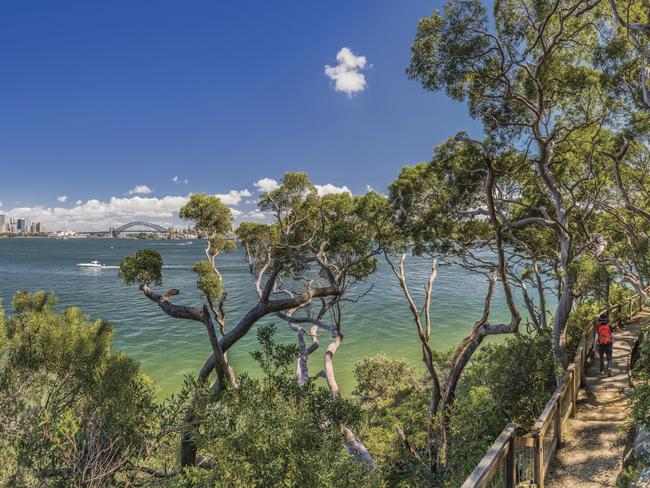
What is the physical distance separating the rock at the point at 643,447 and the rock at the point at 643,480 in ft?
0.80

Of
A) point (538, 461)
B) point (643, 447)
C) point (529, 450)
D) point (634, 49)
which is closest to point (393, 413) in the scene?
point (538, 461)

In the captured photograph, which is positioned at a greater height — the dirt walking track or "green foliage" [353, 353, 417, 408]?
the dirt walking track

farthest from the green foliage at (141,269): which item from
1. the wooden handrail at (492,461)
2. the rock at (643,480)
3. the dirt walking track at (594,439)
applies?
the rock at (643,480)

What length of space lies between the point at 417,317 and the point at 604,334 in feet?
15.1

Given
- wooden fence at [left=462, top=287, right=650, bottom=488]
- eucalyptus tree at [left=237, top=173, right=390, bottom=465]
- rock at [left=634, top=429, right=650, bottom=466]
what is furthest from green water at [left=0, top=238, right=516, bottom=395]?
rock at [left=634, top=429, right=650, bottom=466]

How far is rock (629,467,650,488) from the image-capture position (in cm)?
372

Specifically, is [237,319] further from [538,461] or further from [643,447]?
[643,447]

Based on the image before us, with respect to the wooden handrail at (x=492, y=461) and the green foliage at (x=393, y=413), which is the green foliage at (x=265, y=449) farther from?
the green foliage at (x=393, y=413)

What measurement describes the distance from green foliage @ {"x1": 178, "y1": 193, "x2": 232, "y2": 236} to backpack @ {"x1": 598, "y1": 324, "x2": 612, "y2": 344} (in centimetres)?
1211

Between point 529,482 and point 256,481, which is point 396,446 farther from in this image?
point 256,481

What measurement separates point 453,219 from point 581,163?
4.04 metres

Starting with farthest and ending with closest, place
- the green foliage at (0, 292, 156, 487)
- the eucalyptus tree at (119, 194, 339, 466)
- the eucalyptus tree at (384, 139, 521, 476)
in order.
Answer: the eucalyptus tree at (384, 139, 521, 476) < the eucalyptus tree at (119, 194, 339, 466) < the green foliage at (0, 292, 156, 487)

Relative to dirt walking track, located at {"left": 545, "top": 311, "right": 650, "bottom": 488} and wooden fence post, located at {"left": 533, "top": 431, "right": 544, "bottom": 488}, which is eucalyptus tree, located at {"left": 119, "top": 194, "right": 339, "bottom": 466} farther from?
dirt walking track, located at {"left": 545, "top": 311, "right": 650, "bottom": 488}

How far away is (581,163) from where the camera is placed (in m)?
10.7
